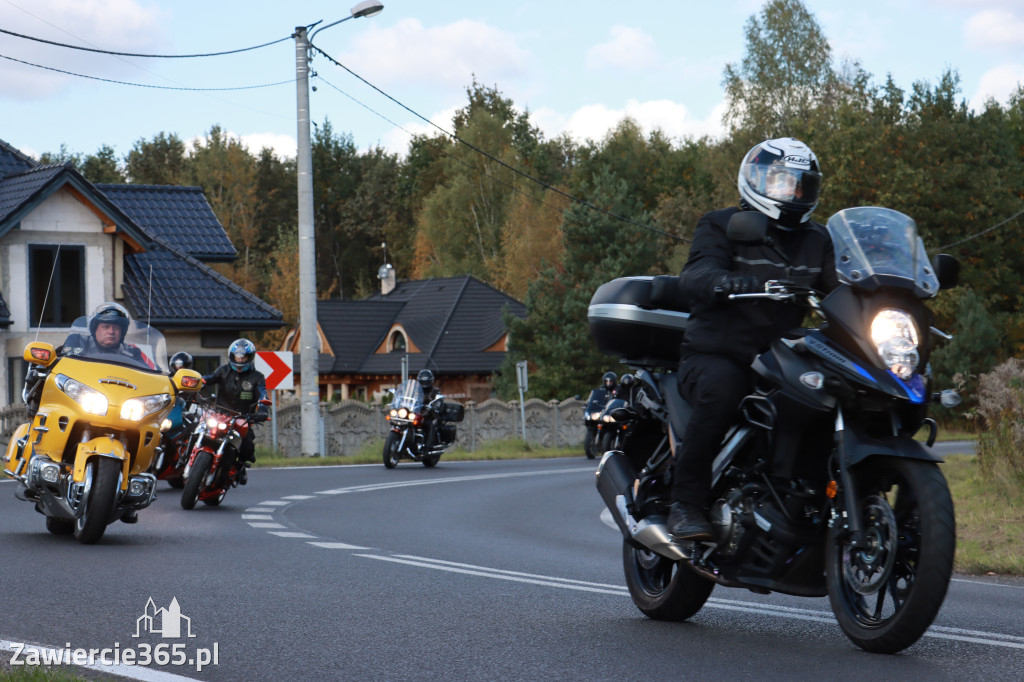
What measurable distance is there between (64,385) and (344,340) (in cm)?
6191

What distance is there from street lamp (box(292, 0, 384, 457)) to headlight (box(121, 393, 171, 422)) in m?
17.5

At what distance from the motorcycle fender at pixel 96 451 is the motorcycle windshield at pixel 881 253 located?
20.4ft

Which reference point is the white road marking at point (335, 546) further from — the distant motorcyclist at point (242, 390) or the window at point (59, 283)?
the window at point (59, 283)

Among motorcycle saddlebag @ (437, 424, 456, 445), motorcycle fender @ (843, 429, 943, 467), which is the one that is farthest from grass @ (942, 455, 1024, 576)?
motorcycle saddlebag @ (437, 424, 456, 445)

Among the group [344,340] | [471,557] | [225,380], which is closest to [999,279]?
[344,340]

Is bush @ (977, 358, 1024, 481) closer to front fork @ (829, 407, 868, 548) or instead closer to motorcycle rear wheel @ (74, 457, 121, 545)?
motorcycle rear wheel @ (74, 457, 121, 545)

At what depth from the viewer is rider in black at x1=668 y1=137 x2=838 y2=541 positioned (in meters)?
5.98

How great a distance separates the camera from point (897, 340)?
5348 millimetres

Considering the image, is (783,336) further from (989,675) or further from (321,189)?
(321,189)

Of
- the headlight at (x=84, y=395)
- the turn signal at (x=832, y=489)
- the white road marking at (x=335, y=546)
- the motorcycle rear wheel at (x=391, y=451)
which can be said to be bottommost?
the motorcycle rear wheel at (x=391, y=451)

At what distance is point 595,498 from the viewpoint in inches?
757

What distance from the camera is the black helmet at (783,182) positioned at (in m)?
6.07

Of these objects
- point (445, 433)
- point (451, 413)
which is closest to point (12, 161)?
point (451, 413)

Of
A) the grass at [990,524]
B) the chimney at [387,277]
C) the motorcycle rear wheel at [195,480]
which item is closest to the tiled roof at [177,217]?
the motorcycle rear wheel at [195,480]
